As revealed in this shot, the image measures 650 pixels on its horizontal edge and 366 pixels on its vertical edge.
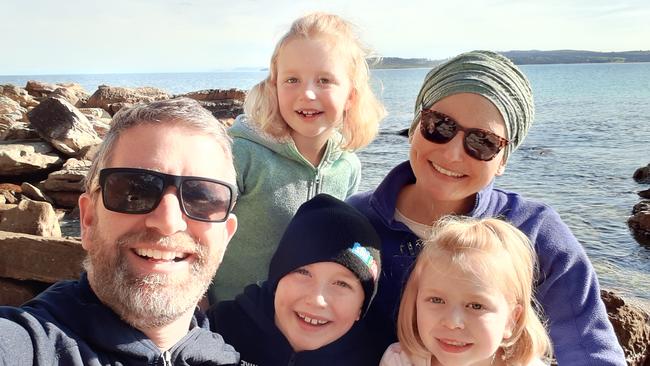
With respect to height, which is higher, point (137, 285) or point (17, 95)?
point (137, 285)

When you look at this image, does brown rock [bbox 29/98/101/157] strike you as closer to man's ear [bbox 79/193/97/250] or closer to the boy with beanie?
the boy with beanie

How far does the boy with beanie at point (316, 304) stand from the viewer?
301cm

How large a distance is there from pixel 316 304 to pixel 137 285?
931 mm

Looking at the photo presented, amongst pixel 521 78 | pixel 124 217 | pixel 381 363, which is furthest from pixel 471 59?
pixel 124 217

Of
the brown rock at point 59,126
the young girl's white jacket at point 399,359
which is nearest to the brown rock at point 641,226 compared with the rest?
the young girl's white jacket at point 399,359

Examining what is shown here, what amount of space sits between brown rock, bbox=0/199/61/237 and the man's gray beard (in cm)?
482

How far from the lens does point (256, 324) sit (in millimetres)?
3166

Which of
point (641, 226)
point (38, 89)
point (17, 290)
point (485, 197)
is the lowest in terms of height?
point (38, 89)

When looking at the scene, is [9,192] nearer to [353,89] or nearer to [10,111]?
[353,89]

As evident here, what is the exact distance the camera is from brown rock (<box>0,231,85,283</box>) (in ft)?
17.2

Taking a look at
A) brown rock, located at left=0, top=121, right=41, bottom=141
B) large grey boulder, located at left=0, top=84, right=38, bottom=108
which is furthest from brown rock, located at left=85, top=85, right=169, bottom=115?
brown rock, located at left=0, top=121, right=41, bottom=141

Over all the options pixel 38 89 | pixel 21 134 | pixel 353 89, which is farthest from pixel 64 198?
pixel 38 89

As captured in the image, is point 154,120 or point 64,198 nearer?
point 154,120

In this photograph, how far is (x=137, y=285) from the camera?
2377 millimetres
